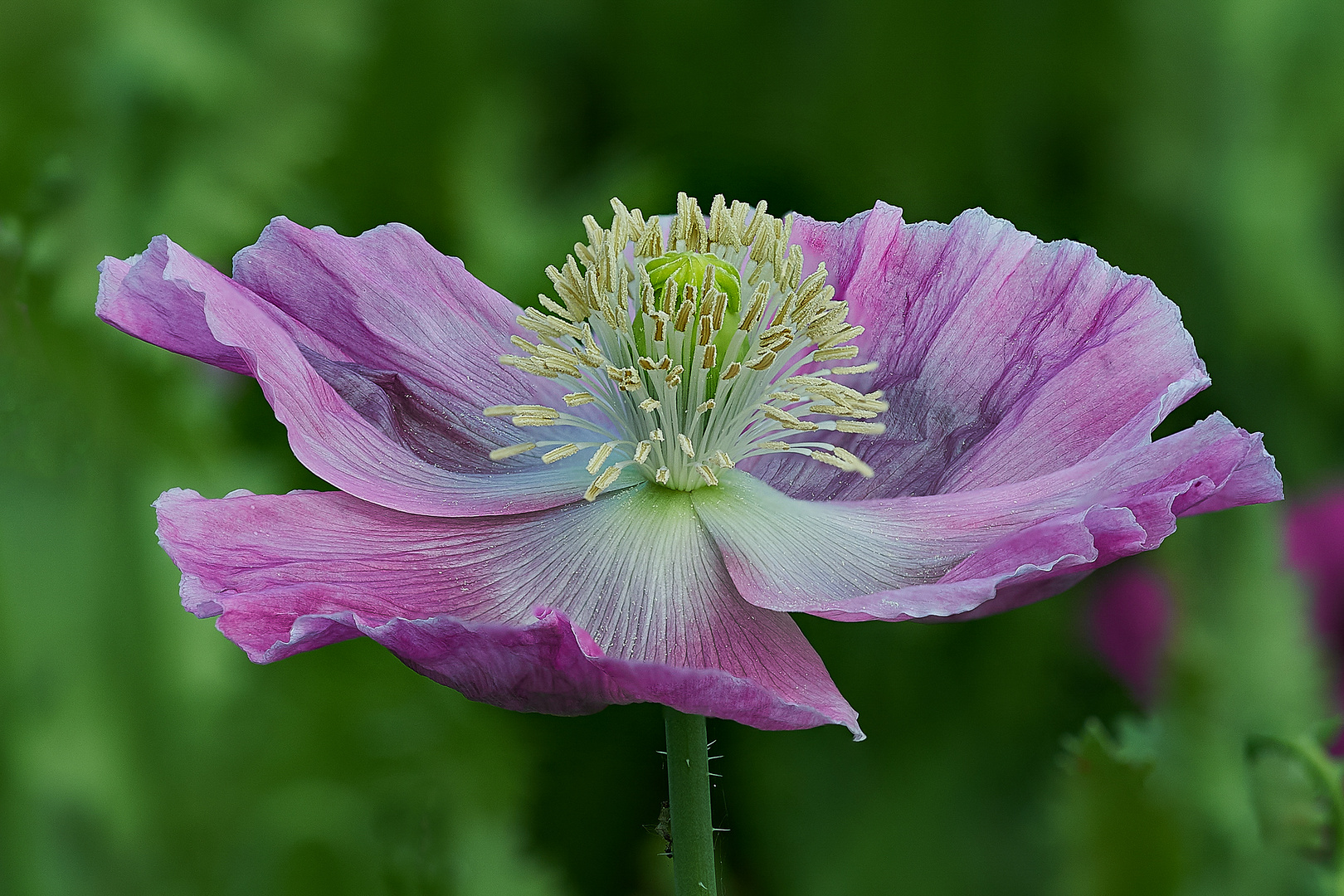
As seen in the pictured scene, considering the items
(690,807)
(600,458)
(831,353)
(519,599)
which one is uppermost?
(831,353)

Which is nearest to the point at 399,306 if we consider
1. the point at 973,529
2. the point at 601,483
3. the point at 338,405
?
the point at 338,405

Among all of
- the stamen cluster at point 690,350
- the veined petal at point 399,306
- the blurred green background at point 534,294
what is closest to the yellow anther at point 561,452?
the stamen cluster at point 690,350

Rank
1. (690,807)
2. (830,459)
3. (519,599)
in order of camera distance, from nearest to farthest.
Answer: (690,807) < (519,599) < (830,459)

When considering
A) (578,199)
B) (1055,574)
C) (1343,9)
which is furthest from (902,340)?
(1343,9)

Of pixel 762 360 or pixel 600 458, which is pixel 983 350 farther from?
pixel 600 458

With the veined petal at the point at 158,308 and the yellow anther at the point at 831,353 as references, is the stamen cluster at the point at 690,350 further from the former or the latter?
the veined petal at the point at 158,308

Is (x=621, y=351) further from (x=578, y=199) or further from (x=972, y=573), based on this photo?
(x=578, y=199)
